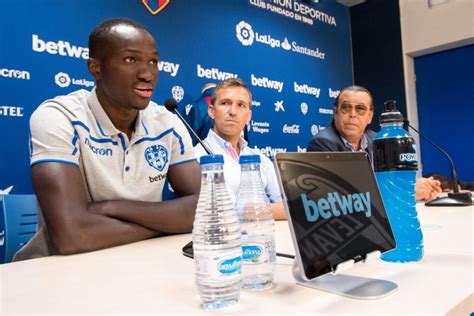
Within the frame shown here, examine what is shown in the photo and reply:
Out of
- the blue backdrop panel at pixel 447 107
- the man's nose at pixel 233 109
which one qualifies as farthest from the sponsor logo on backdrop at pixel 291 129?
the man's nose at pixel 233 109

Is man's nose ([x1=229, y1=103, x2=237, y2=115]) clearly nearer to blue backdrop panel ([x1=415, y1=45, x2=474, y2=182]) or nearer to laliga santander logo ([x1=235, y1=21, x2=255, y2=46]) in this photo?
laliga santander logo ([x1=235, y1=21, x2=255, y2=46])

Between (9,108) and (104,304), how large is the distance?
187 centimetres

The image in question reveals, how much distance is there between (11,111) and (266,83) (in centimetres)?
224

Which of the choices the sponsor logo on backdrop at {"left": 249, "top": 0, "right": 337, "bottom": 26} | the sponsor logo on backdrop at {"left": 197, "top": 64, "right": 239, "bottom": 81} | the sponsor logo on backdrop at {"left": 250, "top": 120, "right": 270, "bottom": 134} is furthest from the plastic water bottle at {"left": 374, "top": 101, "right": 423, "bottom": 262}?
the sponsor logo on backdrop at {"left": 249, "top": 0, "right": 337, "bottom": 26}

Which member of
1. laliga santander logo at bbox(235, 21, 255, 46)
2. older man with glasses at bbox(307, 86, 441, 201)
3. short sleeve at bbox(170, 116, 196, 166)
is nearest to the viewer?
short sleeve at bbox(170, 116, 196, 166)

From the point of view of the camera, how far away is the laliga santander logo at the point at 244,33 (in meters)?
3.41

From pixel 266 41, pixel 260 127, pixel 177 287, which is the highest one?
pixel 266 41

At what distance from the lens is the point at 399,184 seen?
30.8 inches

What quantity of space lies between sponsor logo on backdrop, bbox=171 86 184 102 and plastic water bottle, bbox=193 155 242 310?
2.33m

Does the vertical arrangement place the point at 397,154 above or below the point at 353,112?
below

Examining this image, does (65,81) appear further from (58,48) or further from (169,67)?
(169,67)

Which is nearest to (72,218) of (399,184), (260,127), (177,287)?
(177,287)

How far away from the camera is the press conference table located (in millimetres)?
529

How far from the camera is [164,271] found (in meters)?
0.74
